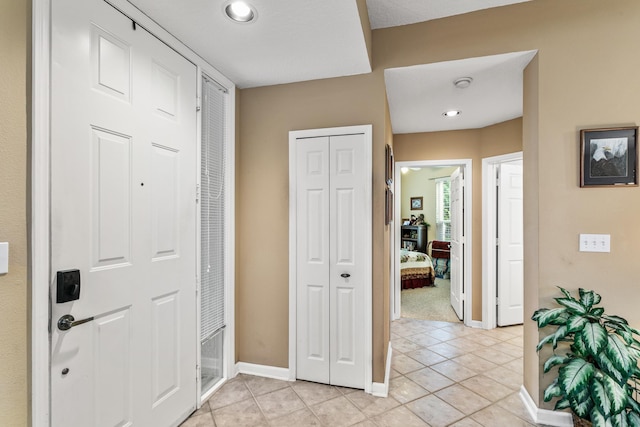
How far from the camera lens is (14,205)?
1183 mm

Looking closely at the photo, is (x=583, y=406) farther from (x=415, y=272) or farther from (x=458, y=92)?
(x=415, y=272)

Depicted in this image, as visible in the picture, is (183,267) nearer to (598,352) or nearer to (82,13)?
(82,13)

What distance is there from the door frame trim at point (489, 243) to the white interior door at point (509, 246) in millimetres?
81

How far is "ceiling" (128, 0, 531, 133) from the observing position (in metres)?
1.69

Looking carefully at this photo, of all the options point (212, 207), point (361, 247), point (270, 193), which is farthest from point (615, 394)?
point (212, 207)

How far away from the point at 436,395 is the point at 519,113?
118 inches

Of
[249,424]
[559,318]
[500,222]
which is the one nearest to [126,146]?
[249,424]

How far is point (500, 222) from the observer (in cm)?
385

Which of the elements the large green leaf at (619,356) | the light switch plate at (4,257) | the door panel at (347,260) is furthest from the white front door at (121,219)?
the large green leaf at (619,356)

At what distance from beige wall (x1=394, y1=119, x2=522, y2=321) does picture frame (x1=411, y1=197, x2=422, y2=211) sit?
4.56 metres

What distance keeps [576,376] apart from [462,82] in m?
2.21

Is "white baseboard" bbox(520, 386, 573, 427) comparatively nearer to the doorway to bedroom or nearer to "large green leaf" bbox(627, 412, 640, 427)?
"large green leaf" bbox(627, 412, 640, 427)

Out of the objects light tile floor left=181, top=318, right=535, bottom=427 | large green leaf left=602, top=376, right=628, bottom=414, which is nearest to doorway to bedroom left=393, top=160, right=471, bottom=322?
light tile floor left=181, top=318, right=535, bottom=427

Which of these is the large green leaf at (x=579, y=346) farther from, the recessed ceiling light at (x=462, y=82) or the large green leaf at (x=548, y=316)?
the recessed ceiling light at (x=462, y=82)
